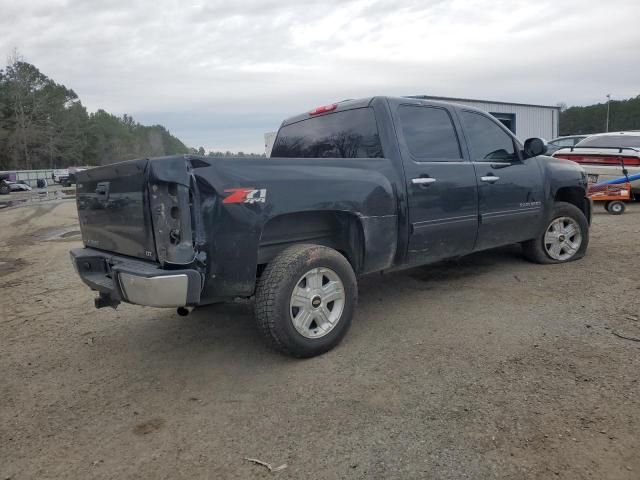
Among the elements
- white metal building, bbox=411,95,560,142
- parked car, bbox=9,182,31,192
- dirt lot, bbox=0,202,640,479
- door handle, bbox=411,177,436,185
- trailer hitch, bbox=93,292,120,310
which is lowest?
dirt lot, bbox=0,202,640,479

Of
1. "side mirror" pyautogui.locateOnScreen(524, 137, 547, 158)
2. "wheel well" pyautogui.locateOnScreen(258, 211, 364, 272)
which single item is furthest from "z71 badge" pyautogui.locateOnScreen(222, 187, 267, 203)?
"side mirror" pyautogui.locateOnScreen(524, 137, 547, 158)

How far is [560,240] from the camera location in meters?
5.79

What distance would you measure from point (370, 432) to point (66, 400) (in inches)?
77.7

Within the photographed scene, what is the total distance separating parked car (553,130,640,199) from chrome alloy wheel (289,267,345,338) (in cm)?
899

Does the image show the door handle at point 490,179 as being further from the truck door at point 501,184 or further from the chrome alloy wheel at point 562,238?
the chrome alloy wheel at point 562,238

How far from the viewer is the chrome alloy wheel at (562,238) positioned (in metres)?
5.72

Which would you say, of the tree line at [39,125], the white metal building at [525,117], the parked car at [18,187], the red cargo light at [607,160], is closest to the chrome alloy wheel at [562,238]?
the red cargo light at [607,160]

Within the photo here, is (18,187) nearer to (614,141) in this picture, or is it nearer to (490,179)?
(614,141)

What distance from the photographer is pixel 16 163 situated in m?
66.1

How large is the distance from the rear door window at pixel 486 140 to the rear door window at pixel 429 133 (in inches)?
9.5

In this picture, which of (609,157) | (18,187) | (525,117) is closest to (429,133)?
(609,157)

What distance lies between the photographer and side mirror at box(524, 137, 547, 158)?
5129mm

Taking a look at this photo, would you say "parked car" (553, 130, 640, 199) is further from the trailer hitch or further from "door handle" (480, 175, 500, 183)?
the trailer hitch

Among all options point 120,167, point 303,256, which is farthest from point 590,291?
point 120,167
